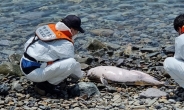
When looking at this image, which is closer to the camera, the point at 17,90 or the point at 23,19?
the point at 17,90

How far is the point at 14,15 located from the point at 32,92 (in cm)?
923

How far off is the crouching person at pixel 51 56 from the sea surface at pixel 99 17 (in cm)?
394

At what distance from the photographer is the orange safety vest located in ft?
26.5

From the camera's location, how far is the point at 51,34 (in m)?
8.12

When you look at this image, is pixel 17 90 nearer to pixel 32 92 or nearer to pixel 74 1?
pixel 32 92

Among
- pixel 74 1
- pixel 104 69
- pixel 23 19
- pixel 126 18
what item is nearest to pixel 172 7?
pixel 126 18

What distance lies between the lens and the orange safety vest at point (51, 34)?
8066 millimetres

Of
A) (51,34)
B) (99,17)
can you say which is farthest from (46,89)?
(99,17)

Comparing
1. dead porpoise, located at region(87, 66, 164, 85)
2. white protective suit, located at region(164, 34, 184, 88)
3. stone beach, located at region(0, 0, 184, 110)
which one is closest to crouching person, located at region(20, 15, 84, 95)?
stone beach, located at region(0, 0, 184, 110)

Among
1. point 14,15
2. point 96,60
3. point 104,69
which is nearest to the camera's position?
point 104,69

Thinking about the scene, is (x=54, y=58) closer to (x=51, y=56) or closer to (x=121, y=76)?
(x=51, y=56)

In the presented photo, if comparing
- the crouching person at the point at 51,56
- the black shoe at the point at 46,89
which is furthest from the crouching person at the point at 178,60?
the black shoe at the point at 46,89

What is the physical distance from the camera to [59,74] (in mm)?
8117

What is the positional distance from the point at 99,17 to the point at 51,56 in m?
8.58
